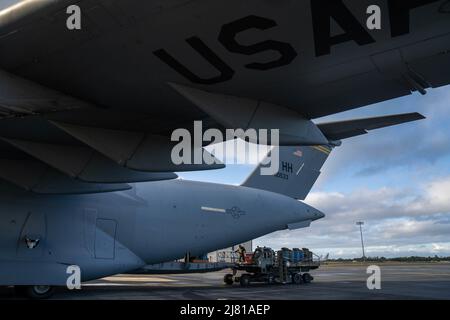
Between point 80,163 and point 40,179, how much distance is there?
7.63 feet

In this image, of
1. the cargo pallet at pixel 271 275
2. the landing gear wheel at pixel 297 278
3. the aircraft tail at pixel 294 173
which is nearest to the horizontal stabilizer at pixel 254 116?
the aircraft tail at pixel 294 173

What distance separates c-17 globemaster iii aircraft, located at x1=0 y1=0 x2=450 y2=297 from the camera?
5.35 meters

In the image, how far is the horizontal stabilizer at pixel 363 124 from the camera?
840 cm

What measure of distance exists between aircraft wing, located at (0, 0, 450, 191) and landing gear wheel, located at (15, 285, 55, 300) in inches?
258

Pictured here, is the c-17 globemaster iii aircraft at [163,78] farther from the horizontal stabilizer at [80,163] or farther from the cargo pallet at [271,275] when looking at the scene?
the cargo pallet at [271,275]

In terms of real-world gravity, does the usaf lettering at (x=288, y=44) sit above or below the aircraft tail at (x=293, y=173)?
below

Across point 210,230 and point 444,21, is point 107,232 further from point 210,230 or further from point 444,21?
point 444,21

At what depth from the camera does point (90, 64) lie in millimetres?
6496

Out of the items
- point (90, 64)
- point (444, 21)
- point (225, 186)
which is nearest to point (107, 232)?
point (225, 186)

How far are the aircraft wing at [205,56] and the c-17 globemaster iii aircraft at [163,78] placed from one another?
2 centimetres

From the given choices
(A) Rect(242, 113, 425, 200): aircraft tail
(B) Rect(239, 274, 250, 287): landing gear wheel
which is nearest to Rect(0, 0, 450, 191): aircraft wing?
(A) Rect(242, 113, 425, 200): aircraft tail

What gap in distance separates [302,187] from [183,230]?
7.37 meters

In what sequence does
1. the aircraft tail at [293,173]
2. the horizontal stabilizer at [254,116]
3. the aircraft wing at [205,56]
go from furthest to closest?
1. the aircraft tail at [293,173]
2. the horizontal stabilizer at [254,116]
3. the aircraft wing at [205,56]

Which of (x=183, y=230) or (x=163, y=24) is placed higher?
(x=163, y=24)
